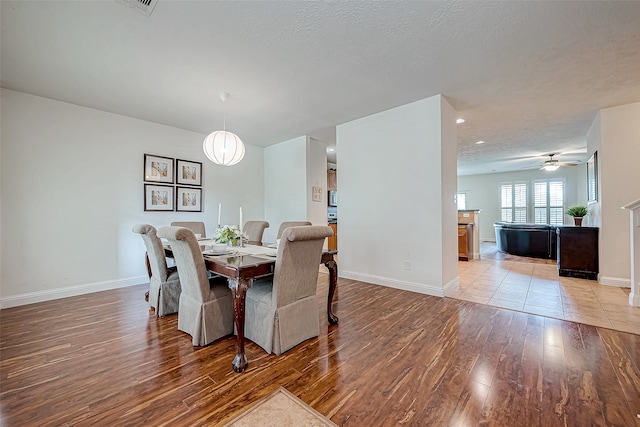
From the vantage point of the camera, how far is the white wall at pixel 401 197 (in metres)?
3.32

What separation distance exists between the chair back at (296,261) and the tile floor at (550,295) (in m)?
2.26

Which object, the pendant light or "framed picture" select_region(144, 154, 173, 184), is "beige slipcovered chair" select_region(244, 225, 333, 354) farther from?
"framed picture" select_region(144, 154, 173, 184)

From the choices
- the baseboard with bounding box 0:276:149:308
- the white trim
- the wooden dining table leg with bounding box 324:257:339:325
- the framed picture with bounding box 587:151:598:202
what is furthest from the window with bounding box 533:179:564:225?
the baseboard with bounding box 0:276:149:308

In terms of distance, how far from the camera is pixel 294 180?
528cm

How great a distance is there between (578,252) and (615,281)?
0.54 m

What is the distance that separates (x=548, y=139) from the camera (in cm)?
533

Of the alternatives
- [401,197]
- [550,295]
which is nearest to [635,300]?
[550,295]

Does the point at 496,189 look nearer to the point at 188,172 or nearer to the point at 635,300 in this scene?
the point at 635,300

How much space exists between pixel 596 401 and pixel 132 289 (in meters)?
4.86

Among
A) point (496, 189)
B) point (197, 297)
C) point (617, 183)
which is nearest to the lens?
point (197, 297)

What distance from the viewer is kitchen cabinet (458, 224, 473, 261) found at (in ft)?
18.5

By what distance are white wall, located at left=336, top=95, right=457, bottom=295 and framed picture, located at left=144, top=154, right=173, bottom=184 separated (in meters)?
2.89

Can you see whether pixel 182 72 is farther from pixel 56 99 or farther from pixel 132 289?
pixel 132 289

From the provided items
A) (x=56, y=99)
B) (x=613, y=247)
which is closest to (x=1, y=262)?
(x=56, y=99)
